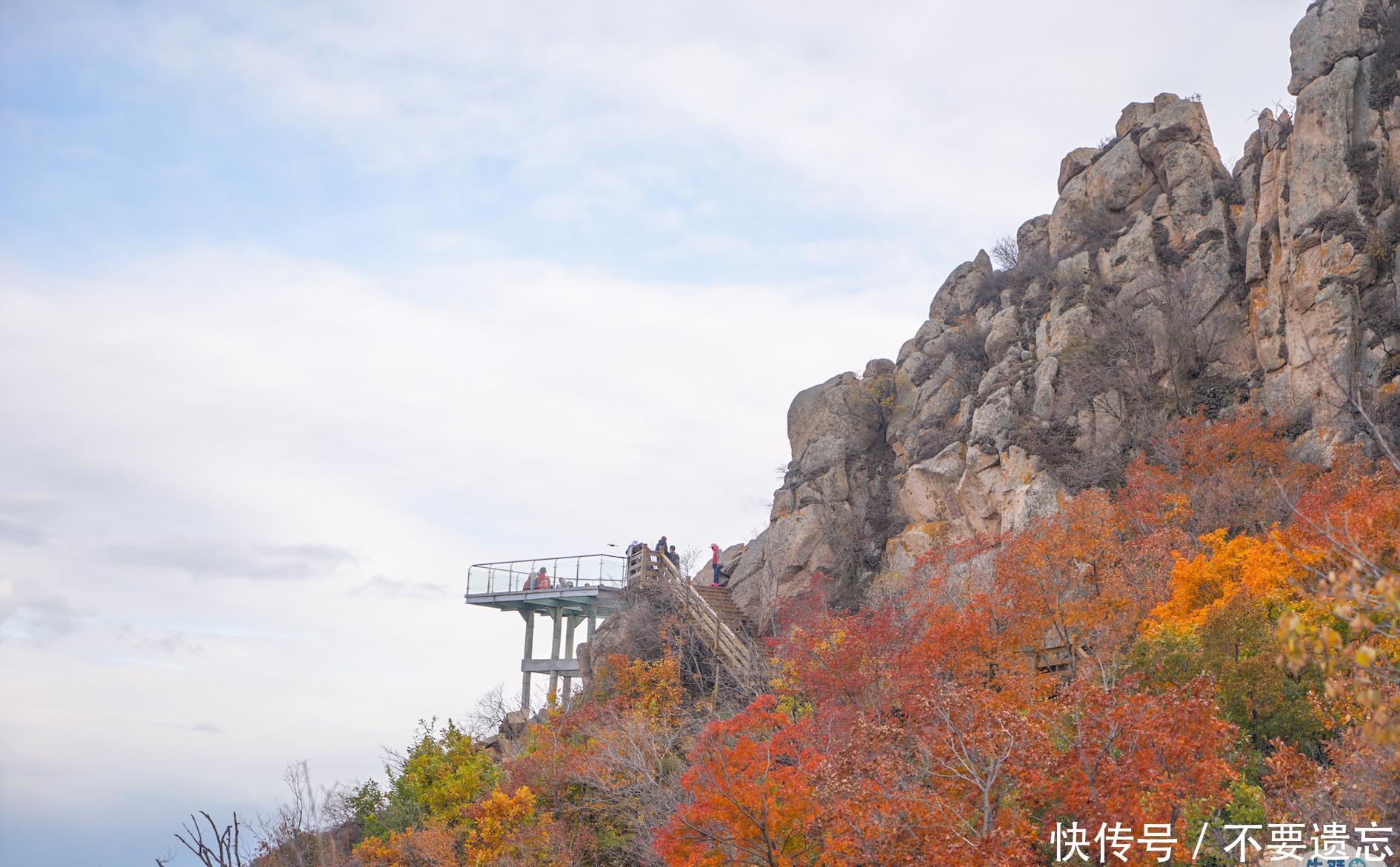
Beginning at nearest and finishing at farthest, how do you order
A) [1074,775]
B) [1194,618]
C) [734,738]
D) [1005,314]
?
[1074,775] → [1194,618] → [734,738] → [1005,314]

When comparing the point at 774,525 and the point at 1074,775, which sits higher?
the point at 774,525

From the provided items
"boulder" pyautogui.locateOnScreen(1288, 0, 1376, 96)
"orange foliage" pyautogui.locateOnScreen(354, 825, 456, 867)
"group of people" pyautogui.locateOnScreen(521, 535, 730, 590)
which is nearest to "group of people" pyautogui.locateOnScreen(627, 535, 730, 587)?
"group of people" pyautogui.locateOnScreen(521, 535, 730, 590)

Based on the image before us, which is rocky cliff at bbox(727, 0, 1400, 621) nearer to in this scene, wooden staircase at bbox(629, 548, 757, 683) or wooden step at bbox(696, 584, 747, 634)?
wooden step at bbox(696, 584, 747, 634)

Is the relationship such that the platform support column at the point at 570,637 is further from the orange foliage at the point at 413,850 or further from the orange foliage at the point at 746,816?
the orange foliage at the point at 746,816

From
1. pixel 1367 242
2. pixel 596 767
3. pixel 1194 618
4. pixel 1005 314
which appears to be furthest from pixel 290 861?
pixel 1367 242

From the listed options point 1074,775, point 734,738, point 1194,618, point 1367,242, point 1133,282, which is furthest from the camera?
point 1133,282

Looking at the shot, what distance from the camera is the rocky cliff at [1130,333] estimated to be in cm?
2702

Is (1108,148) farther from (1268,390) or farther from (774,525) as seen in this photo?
(774,525)

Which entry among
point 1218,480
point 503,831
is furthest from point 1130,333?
point 503,831

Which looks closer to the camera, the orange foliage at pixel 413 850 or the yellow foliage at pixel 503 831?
the yellow foliage at pixel 503 831

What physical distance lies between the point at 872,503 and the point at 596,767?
1812 cm

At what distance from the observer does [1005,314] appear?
120 feet

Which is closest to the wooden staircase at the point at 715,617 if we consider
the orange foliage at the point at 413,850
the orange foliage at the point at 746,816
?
the orange foliage at the point at 413,850

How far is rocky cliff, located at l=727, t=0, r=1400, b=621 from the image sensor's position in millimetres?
27016
